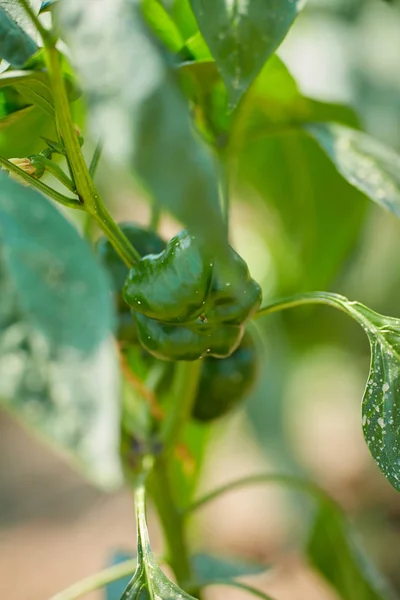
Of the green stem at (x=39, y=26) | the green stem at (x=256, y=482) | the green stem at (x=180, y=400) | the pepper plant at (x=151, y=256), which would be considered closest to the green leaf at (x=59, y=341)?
the pepper plant at (x=151, y=256)

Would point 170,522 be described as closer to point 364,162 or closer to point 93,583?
point 93,583

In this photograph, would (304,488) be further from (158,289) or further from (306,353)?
(306,353)

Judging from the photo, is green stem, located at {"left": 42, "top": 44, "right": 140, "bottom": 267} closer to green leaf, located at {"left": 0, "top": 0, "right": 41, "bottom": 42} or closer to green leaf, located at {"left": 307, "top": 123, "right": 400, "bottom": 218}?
green leaf, located at {"left": 0, "top": 0, "right": 41, "bottom": 42}

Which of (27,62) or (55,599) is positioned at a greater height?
(27,62)

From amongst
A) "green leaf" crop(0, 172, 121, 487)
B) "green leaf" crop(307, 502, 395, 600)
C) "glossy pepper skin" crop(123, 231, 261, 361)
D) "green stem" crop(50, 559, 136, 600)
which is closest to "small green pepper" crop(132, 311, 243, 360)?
"glossy pepper skin" crop(123, 231, 261, 361)

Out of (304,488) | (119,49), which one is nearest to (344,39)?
(304,488)

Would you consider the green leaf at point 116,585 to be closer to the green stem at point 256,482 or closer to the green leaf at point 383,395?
the green stem at point 256,482

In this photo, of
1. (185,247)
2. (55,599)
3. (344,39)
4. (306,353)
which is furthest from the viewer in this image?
(306,353)
